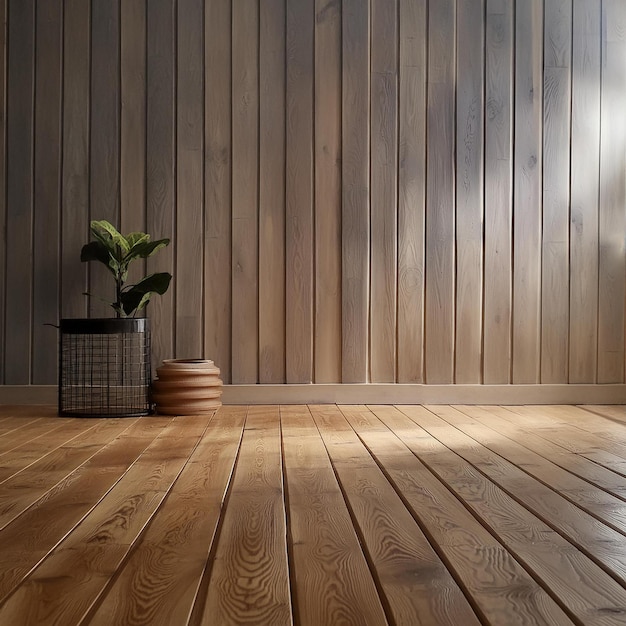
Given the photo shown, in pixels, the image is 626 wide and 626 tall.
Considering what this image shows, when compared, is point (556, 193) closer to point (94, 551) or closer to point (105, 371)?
point (105, 371)

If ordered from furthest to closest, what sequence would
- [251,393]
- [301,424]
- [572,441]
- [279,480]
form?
Result: [251,393]
[301,424]
[572,441]
[279,480]

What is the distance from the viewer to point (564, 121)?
11.4ft

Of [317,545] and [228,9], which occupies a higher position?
[228,9]

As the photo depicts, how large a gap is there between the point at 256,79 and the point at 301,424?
5.45 ft

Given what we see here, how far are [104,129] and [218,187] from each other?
585 millimetres

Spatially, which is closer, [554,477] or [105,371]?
[554,477]

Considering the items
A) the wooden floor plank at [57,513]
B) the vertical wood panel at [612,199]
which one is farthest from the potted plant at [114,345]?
the vertical wood panel at [612,199]

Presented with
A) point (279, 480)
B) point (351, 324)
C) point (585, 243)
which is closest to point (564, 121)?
point (585, 243)

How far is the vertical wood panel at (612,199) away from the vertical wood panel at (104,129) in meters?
2.27


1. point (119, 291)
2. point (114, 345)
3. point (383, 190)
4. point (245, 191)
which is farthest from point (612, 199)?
point (114, 345)

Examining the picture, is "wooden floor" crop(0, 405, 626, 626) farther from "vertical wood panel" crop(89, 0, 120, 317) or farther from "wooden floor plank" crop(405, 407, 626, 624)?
"vertical wood panel" crop(89, 0, 120, 317)

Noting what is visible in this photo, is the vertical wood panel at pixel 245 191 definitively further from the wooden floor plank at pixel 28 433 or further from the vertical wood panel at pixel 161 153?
the wooden floor plank at pixel 28 433

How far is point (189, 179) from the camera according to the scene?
11.1ft

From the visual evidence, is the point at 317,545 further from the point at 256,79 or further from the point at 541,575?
the point at 256,79
